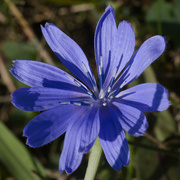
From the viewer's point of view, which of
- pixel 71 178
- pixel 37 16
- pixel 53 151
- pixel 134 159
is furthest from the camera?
pixel 37 16

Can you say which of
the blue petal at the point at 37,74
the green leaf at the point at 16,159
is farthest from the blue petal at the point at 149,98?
the green leaf at the point at 16,159

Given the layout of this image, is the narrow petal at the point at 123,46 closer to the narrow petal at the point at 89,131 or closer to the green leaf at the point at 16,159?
the narrow petal at the point at 89,131

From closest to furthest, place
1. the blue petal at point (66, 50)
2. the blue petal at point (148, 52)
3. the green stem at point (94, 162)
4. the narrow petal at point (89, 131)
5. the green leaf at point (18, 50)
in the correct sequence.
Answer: the narrow petal at point (89, 131), the green stem at point (94, 162), the blue petal at point (148, 52), the blue petal at point (66, 50), the green leaf at point (18, 50)

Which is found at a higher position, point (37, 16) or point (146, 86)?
point (37, 16)

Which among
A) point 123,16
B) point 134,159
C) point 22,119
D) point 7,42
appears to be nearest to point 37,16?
point 7,42

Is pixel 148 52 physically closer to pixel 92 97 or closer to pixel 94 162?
pixel 92 97

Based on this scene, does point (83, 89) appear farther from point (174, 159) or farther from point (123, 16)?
point (123, 16)
